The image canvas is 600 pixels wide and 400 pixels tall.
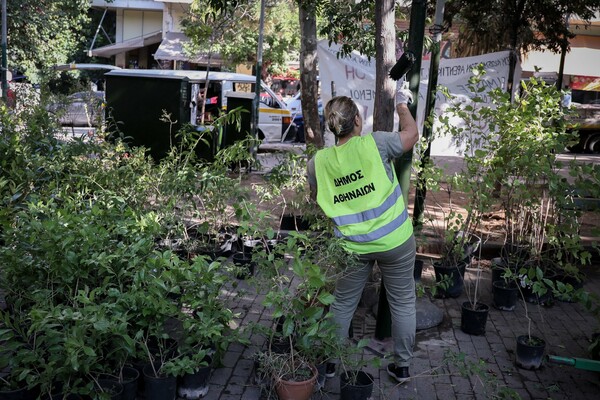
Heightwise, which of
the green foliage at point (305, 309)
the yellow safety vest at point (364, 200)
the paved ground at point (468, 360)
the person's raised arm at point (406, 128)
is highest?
the person's raised arm at point (406, 128)

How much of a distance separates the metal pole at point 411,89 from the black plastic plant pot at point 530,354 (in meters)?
0.87

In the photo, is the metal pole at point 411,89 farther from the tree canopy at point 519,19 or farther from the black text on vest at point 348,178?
the tree canopy at point 519,19

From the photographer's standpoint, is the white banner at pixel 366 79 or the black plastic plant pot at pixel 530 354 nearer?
the black plastic plant pot at pixel 530 354

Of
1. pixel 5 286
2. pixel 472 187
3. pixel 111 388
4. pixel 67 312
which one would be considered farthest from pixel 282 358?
pixel 472 187

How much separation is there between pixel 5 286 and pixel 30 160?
1.82 m

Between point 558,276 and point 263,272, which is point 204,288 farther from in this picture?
point 558,276

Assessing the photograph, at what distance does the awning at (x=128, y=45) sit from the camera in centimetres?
3370

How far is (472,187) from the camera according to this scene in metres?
5.42

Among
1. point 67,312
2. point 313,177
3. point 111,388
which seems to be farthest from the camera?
point 313,177

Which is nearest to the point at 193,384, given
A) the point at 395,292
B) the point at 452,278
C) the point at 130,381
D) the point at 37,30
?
the point at 130,381

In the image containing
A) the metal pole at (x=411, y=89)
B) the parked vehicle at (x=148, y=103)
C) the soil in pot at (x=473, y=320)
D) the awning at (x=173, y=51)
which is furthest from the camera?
the awning at (x=173, y=51)

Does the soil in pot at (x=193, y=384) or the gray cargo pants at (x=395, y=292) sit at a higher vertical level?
the gray cargo pants at (x=395, y=292)

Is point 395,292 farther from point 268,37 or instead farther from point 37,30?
point 37,30

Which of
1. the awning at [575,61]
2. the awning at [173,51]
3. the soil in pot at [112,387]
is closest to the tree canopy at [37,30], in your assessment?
the awning at [173,51]
